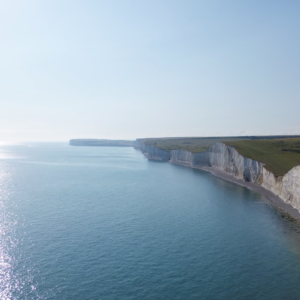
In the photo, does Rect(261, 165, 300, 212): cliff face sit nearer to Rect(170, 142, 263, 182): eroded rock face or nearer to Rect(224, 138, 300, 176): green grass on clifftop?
Rect(224, 138, 300, 176): green grass on clifftop

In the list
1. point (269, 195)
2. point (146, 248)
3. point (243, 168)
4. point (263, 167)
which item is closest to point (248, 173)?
point (243, 168)

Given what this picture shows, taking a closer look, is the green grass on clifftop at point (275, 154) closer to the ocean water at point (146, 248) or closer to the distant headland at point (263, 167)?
the distant headland at point (263, 167)

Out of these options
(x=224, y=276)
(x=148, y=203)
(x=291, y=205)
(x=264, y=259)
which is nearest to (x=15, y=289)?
(x=224, y=276)

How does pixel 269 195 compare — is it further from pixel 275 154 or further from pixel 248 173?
pixel 275 154

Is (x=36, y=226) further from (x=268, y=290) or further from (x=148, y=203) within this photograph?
(x=268, y=290)

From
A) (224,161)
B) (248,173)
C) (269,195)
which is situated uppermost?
(224,161)
